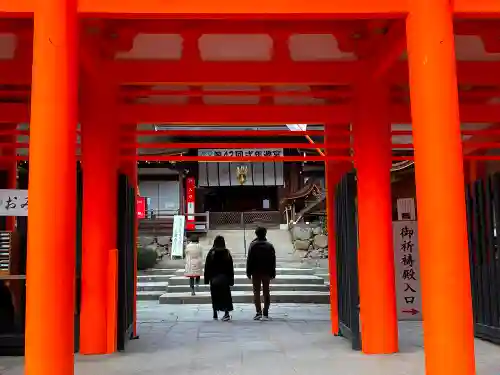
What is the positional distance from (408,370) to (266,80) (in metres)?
3.28

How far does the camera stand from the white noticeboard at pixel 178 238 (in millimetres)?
19073

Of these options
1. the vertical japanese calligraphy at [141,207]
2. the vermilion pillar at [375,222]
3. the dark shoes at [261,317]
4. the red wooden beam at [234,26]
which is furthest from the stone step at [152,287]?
the red wooden beam at [234,26]

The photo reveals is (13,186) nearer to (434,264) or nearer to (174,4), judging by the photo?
(174,4)

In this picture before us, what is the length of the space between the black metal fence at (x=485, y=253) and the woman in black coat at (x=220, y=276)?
148 inches

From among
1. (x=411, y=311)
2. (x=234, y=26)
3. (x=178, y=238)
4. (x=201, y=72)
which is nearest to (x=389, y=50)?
(x=234, y=26)

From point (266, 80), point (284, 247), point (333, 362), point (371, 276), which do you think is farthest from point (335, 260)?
point (284, 247)

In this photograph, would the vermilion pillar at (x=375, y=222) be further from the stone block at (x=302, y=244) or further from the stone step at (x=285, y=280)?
the stone block at (x=302, y=244)

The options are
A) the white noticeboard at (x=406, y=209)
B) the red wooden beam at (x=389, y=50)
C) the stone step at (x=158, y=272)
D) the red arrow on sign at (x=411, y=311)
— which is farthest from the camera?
the stone step at (x=158, y=272)

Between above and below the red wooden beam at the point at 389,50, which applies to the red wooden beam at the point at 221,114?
below

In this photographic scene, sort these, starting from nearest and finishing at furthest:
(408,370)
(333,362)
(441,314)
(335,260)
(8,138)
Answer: (441,314) → (408,370) → (333,362) → (335,260) → (8,138)

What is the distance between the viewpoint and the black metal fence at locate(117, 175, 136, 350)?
6410 mm

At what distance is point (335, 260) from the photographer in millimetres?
7680

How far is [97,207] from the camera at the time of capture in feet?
20.4

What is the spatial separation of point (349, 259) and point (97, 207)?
9.65 ft
